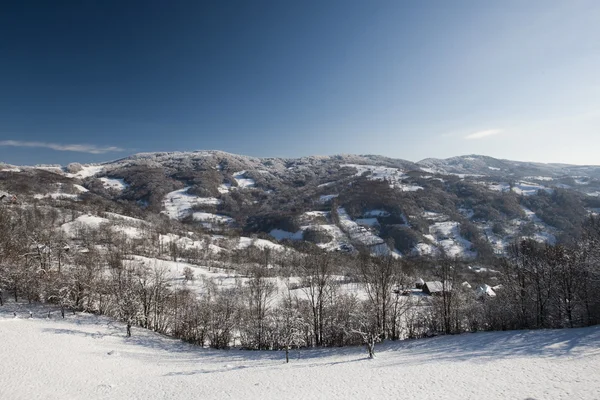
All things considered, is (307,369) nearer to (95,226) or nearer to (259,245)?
(259,245)

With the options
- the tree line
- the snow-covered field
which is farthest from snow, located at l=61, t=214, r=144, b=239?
the snow-covered field

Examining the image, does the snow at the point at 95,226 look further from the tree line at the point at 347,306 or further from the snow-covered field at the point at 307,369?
the snow-covered field at the point at 307,369

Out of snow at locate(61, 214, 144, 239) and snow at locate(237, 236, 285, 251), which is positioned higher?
snow at locate(61, 214, 144, 239)

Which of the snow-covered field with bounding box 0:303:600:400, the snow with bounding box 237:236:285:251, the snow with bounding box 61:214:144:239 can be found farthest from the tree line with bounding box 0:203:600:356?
the snow with bounding box 237:236:285:251

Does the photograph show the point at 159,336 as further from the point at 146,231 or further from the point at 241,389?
the point at 146,231

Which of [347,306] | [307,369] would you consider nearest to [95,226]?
[347,306]

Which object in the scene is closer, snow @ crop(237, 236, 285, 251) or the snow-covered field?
the snow-covered field

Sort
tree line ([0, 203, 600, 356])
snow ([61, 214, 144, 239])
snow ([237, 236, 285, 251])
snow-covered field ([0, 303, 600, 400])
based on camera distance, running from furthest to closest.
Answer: snow ([237, 236, 285, 251])
snow ([61, 214, 144, 239])
tree line ([0, 203, 600, 356])
snow-covered field ([0, 303, 600, 400])

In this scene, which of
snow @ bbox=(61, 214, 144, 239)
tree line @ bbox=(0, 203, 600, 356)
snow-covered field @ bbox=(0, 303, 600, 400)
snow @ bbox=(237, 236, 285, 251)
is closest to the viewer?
snow-covered field @ bbox=(0, 303, 600, 400)

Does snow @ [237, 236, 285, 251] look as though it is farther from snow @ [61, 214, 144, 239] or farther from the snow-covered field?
the snow-covered field

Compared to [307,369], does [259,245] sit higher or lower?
higher
